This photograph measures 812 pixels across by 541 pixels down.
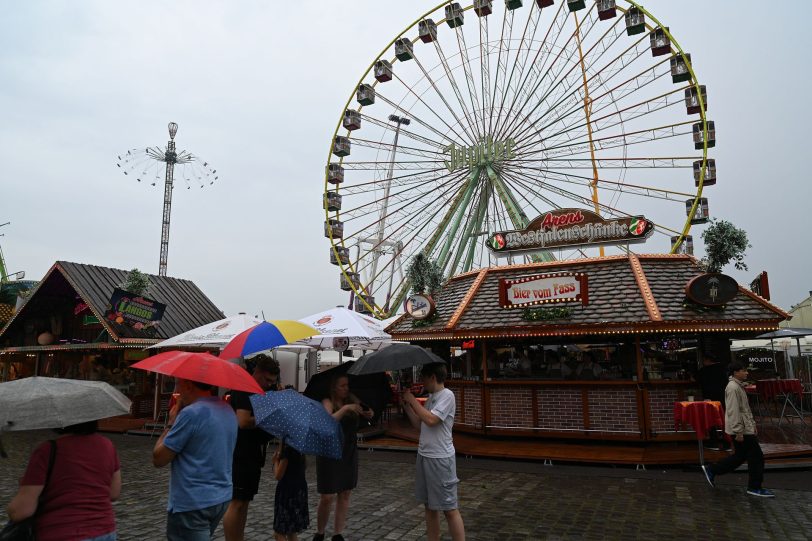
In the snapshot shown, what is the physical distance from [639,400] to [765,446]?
2.13 m

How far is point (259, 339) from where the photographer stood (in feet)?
22.1

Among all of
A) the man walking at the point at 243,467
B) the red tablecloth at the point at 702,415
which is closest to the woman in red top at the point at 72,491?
the man walking at the point at 243,467

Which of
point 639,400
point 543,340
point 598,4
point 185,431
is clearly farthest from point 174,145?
point 185,431

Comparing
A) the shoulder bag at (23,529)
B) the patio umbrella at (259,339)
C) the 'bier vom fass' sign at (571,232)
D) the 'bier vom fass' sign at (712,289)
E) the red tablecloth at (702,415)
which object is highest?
the 'bier vom fass' sign at (571,232)

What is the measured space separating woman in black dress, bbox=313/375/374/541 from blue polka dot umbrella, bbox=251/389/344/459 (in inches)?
21.0

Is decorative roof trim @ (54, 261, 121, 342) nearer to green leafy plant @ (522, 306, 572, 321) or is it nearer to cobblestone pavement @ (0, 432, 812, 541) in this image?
cobblestone pavement @ (0, 432, 812, 541)

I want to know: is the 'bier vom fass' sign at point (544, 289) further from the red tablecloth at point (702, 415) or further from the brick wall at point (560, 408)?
the red tablecloth at point (702, 415)

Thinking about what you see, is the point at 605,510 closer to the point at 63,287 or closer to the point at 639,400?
the point at 639,400

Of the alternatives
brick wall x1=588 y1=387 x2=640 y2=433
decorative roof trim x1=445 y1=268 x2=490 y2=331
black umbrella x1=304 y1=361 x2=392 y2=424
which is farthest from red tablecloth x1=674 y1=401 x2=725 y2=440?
black umbrella x1=304 y1=361 x2=392 y2=424

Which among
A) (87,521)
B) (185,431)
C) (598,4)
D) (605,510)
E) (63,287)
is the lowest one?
(605,510)

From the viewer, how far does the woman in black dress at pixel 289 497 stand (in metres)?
4.32

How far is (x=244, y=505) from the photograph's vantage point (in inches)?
165

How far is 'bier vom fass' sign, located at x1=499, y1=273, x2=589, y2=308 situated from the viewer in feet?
37.6

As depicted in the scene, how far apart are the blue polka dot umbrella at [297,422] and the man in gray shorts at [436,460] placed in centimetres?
73
